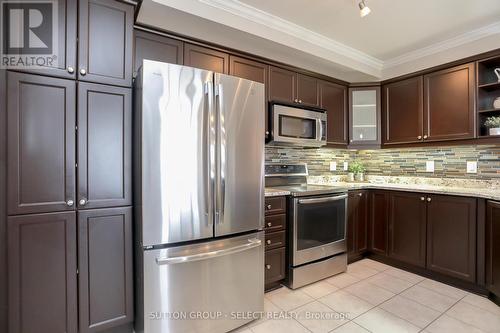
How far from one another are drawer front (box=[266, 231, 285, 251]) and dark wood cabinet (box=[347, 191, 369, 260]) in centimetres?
96

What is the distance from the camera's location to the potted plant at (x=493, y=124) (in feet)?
7.86

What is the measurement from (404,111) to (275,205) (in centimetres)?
212

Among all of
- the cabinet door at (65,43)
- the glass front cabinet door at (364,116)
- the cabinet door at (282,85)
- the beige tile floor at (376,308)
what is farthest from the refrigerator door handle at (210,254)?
the glass front cabinet door at (364,116)

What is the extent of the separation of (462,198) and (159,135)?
271cm

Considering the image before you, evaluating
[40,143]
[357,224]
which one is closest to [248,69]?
[40,143]

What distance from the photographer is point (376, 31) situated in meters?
2.52

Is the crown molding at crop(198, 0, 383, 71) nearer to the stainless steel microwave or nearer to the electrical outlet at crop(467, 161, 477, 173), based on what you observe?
the stainless steel microwave

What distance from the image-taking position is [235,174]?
1780 millimetres

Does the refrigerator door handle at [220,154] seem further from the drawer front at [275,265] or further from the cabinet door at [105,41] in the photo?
the drawer front at [275,265]

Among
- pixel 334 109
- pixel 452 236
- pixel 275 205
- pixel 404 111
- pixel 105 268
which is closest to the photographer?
pixel 105 268

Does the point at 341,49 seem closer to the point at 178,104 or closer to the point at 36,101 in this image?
the point at 178,104

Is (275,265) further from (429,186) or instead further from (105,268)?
(429,186)

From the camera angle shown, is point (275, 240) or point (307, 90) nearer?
point (275, 240)

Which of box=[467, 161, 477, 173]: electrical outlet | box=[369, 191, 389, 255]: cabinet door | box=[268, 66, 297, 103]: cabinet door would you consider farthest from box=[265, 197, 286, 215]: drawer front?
box=[467, 161, 477, 173]: electrical outlet
